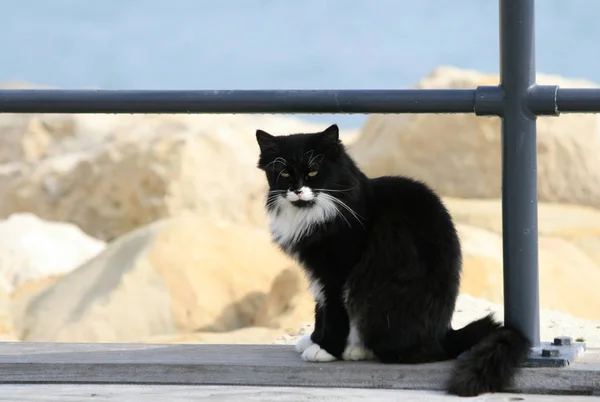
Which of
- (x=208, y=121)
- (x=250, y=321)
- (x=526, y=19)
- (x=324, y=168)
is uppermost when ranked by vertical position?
(x=208, y=121)

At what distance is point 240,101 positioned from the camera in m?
2.74

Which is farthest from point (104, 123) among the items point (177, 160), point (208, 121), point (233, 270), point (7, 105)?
point (7, 105)

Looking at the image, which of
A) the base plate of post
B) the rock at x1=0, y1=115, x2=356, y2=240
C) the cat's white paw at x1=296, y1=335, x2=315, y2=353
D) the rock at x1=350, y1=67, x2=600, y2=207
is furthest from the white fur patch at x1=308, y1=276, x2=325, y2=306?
the rock at x1=0, y1=115, x2=356, y2=240

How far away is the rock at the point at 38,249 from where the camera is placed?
10.5 m

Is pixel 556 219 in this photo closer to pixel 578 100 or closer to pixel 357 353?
pixel 357 353

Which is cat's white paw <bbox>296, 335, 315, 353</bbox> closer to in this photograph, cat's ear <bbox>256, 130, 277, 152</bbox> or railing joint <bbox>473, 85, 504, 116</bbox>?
cat's ear <bbox>256, 130, 277, 152</bbox>

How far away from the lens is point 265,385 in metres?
2.58

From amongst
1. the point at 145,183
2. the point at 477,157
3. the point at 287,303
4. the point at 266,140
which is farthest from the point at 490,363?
the point at 145,183

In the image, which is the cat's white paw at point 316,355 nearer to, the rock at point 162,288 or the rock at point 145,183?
the rock at point 162,288

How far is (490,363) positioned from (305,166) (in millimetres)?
898

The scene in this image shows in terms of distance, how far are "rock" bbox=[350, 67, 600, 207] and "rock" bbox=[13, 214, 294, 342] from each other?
245 centimetres

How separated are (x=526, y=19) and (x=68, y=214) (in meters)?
11.8

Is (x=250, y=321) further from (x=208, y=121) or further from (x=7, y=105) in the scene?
(x=208, y=121)

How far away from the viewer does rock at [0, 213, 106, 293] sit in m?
10.5
